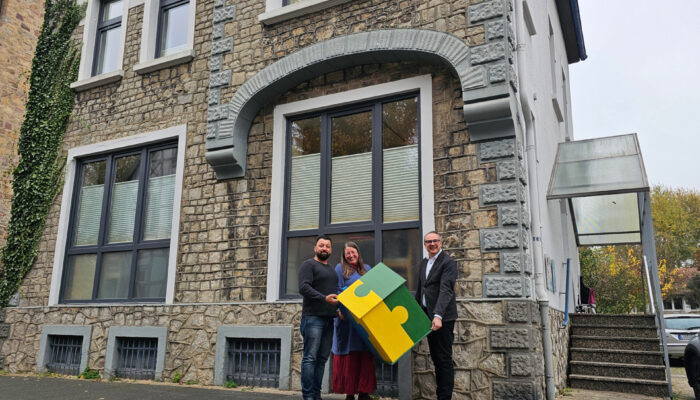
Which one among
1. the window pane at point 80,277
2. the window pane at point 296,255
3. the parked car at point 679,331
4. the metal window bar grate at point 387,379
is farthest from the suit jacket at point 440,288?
the parked car at point 679,331

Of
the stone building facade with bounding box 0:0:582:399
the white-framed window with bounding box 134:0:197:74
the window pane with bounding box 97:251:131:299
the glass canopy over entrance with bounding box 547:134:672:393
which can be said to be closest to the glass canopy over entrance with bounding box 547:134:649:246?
the glass canopy over entrance with bounding box 547:134:672:393

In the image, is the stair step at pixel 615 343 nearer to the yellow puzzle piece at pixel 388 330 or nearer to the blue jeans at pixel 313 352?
the yellow puzzle piece at pixel 388 330

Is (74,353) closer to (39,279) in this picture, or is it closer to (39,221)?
(39,279)

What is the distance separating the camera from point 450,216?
651 centimetres

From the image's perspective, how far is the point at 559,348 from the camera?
25.8 ft

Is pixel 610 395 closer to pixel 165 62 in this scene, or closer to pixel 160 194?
pixel 160 194

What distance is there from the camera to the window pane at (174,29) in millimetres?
9734

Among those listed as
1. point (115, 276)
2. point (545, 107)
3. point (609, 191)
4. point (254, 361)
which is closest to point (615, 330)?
point (609, 191)

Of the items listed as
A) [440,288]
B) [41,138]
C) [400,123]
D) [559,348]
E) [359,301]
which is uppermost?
[41,138]

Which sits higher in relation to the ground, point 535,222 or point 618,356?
point 535,222

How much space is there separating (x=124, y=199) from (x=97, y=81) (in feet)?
7.82

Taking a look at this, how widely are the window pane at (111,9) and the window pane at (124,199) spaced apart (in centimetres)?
327

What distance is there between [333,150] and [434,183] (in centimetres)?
172

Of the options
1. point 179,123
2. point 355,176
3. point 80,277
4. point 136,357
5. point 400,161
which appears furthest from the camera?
point 80,277
